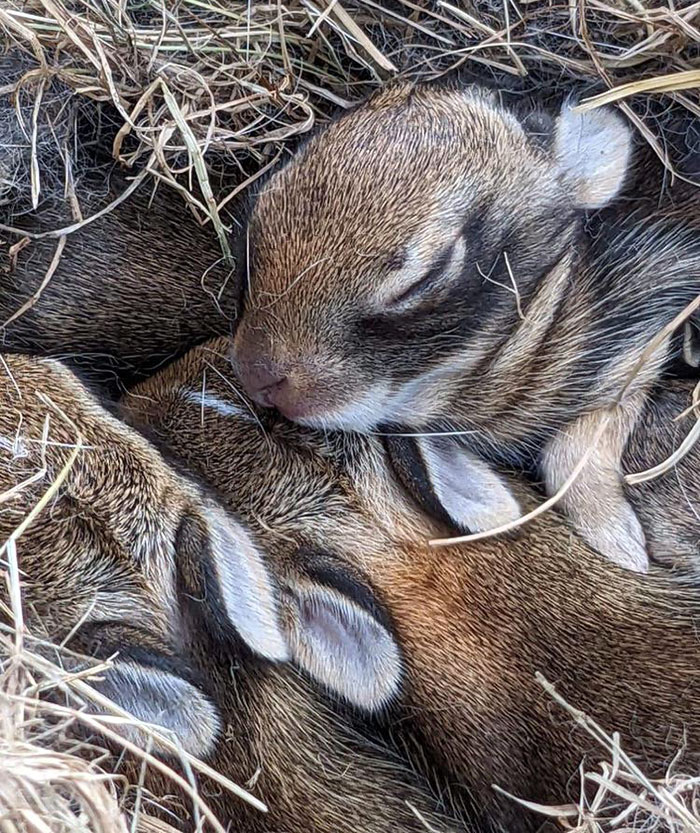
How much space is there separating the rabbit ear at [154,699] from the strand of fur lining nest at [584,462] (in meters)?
0.57

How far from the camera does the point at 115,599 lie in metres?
1.96

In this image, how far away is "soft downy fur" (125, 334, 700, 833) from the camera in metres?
2.10

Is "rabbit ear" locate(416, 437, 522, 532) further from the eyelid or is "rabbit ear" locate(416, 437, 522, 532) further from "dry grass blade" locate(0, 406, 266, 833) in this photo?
"dry grass blade" locate(0, 406, 266, 833)

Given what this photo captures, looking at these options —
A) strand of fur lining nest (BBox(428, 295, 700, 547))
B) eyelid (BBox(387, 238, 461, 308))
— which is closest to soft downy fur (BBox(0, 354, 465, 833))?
strand of fur lining nest (BBox(428, 295, 700, 547))

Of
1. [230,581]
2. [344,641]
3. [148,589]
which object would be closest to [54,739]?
[148,589]

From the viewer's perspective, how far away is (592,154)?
2.16 m

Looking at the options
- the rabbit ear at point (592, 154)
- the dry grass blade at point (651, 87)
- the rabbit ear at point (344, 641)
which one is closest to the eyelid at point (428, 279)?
the rabbit ear at point (592, 154)

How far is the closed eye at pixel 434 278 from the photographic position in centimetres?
197

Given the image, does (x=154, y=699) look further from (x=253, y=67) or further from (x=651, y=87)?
(x=651, y=87)

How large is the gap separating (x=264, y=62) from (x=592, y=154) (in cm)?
76

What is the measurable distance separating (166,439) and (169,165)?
0.64 metres

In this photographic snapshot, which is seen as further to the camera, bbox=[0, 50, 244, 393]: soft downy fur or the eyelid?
bbox=[0, 50, 244, 393]: soft downy fur

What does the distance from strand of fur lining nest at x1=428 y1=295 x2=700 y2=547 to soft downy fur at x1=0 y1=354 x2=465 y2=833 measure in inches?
10.0

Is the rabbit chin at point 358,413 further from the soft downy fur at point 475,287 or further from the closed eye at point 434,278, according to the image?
the closed eye at point 434,278
